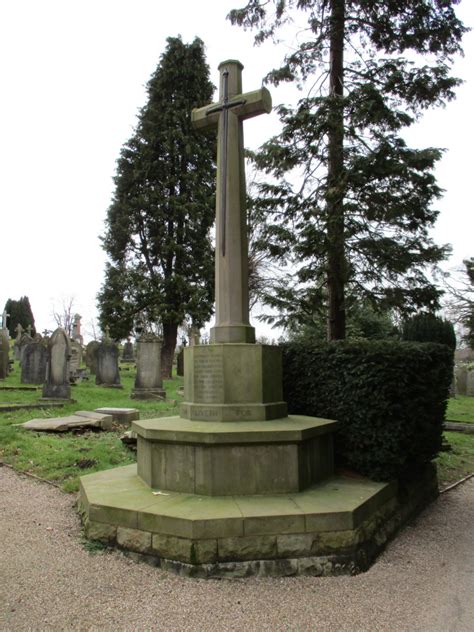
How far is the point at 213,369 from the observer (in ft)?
17.0

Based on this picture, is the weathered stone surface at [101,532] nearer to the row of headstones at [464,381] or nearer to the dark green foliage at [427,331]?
the dark green foliage at [427,331]

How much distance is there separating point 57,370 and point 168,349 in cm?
1136

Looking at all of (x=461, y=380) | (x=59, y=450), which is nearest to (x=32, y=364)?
(x=59, y=450)

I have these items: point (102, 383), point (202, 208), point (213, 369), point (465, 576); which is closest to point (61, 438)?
point (213, 369)

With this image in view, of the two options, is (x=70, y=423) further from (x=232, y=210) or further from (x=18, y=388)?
(x=18, y=388)

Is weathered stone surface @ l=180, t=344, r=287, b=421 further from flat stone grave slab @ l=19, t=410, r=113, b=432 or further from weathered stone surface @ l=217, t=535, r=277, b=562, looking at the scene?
flat stone grave slab @ l=19, t=410, r=113, b=432

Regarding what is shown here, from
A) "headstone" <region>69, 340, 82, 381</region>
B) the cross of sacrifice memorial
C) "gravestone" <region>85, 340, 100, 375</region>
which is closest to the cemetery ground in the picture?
the cross of sacrifice memorial

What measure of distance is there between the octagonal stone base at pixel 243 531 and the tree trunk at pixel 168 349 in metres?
19.3

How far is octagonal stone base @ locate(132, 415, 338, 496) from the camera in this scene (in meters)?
4.35

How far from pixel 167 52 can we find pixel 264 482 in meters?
27.0

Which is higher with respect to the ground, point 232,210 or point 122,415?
point 232,210

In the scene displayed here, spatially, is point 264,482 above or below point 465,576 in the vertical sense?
above

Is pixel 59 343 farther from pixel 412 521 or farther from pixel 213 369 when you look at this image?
pixel 412 521

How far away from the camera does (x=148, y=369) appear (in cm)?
1526
